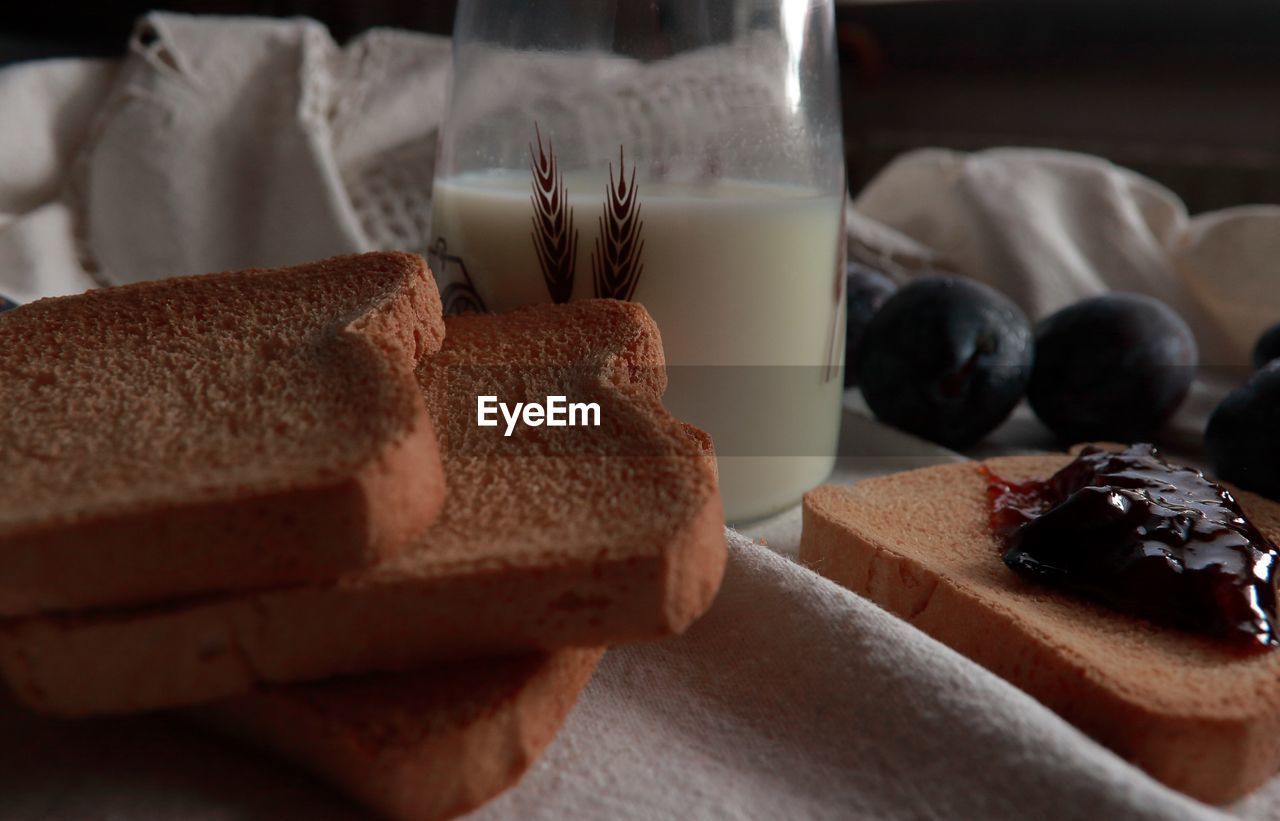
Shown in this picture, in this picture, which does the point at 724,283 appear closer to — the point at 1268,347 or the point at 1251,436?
the point at 1251,436

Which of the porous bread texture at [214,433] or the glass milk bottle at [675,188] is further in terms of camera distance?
the glass milk bottle at [675,188]

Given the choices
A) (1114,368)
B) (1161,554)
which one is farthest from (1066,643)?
(1114,368)

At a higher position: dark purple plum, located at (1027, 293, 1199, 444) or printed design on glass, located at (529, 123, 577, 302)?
printed design on glass, located at (529, 123, 577, 302)

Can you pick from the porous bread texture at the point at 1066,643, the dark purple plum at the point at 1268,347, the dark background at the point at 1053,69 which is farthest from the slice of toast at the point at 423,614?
the dark background at the point at 1053,69

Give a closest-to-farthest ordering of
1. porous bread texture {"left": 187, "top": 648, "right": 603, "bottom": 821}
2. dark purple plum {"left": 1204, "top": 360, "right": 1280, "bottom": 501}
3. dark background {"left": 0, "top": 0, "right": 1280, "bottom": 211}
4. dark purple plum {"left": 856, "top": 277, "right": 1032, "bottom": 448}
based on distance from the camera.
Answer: porous bread texture {"left": 187, "top": 648, "right": 603, "bottom": 821} → dark purple plum {"left": 1204, "top": 360, "right": 1280, "bottom": 501} → dark purple plum {"left": 856, "top": 277, "right": 1032, "bottom": 448} → dark background {"left": 0, "top": 0, "right": 1280, "bottom": 211}

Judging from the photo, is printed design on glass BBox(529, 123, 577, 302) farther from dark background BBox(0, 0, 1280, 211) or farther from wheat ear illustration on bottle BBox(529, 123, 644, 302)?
dark background BBox(0, 0, 1280, 211)

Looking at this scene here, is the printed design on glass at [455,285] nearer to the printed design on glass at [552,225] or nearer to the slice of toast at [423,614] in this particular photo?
the printed design on glass at [552,225]

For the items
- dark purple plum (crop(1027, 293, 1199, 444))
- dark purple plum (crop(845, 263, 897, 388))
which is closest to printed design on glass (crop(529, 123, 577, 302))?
dark purple plum (crop(845, 263, 897, 388))
